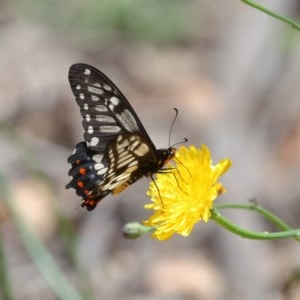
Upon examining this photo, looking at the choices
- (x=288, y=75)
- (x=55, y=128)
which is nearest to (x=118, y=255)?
(x=55, y=128)

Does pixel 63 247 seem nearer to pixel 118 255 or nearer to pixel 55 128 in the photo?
pixel 118 255

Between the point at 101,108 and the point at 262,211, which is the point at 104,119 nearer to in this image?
the point at 101,108

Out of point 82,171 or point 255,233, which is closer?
point 255,233

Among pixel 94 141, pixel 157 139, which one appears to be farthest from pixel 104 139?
pixel 157 139

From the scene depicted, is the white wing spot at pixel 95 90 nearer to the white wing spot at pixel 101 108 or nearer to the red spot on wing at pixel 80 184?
the white wing spot at pixel 101 108

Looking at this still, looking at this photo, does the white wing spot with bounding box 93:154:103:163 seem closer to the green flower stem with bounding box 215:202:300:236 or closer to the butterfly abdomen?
the butterfly abdomen

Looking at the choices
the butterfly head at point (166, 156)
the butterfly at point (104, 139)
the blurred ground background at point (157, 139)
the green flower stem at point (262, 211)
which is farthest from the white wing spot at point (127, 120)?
the blurred ground background at point (157, 139)

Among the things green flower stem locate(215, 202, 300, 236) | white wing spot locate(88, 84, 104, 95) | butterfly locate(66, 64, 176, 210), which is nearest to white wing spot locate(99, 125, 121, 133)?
butterfly locate(66, 64, 176, 210)
